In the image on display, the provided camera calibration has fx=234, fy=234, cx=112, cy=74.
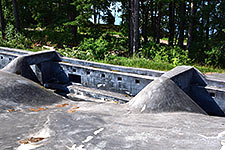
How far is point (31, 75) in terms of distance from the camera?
30.7 ft

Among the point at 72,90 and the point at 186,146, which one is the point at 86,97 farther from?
the point at 186,146

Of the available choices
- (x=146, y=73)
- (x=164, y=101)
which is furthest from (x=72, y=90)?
(x=164, y=101)

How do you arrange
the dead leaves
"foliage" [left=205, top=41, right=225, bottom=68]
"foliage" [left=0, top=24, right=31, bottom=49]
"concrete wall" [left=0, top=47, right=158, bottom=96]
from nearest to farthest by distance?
the dead leaves, "concrete wall" [left=0, top=47, right=158, bottom=96], "foliage" [left=205, top=41, right=225, bottom=68], "foliage" [left=0, top=24, right=31, bottom=49]

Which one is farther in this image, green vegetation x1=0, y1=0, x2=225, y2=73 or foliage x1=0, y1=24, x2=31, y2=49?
foliage x1=0, y1=24, x2=31, y2=49

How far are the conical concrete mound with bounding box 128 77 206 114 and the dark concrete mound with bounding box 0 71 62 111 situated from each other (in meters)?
2.59

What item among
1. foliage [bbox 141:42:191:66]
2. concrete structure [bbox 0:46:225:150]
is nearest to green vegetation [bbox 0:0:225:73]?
foliage [bbox 141:42:191:66]

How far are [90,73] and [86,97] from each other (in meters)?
0.97

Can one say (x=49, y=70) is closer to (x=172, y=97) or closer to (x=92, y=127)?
(x=172, y=97)

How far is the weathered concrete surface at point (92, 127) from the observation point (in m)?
3.93

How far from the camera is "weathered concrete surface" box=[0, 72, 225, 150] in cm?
393

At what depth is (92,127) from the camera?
15.2ft

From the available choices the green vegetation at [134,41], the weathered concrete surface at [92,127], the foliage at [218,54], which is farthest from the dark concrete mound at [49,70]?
the foliage at [218,54]

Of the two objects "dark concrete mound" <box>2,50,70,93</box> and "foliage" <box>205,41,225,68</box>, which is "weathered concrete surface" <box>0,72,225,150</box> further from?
"foliage" <box>205,41,225,68</box>

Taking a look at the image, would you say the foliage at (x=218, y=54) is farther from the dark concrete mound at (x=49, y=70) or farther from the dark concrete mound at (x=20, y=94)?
the dark concrete mound at (x=20, y=94)
